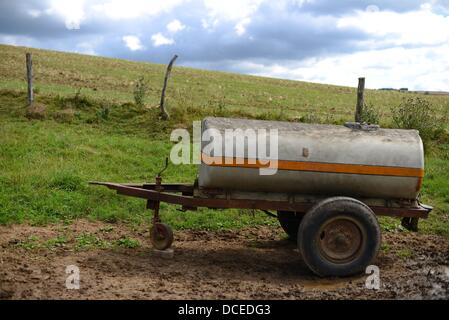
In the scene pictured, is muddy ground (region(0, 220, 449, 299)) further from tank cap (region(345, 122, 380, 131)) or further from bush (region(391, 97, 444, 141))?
bush (region(391, 97, 444, 141))

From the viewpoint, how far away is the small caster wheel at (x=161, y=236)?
7340mm

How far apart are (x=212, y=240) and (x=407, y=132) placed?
3.26 metres

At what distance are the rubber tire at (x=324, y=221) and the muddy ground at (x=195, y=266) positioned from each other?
0.50ft

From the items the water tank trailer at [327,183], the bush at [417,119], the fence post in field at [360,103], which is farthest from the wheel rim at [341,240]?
the bush at [417,119]

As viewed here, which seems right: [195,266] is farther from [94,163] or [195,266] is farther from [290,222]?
[94,163]

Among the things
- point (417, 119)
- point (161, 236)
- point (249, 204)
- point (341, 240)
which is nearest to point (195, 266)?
point (161, 236)

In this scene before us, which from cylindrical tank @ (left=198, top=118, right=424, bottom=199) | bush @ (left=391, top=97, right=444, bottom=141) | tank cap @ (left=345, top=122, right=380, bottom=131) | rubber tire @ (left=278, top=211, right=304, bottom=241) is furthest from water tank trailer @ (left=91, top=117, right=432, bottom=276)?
bush @ (left=391, top=97, right=444, bottom=141)

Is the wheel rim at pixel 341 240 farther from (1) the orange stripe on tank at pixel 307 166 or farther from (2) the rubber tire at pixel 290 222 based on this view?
(2) the rubber tire at pixel 290 222

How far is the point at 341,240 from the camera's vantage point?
263 inches

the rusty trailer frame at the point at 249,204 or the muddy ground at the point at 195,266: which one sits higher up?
the rusty trailer frame at the point at 249,204

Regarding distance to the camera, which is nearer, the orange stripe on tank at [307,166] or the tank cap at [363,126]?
the orange stripe on tank at [307,166]

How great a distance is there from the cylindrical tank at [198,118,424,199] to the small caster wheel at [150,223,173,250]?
0.97 metres
